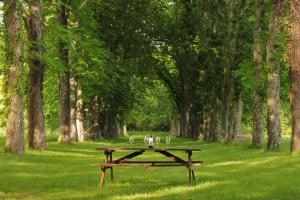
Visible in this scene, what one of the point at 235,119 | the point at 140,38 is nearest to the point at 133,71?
the point at 140,38

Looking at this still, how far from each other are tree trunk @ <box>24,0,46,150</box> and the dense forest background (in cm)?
5

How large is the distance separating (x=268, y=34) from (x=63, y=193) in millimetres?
20335

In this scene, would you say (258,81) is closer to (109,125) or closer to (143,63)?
(143,63)

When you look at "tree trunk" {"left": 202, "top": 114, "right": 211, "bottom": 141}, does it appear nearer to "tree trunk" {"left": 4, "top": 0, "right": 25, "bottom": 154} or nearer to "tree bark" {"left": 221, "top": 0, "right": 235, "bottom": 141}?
"tree bark" {"left": 221, "top": 0, "right": 235, "bottom": 141}

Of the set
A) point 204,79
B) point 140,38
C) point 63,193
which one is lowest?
point 63,193

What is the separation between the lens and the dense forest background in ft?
91.4

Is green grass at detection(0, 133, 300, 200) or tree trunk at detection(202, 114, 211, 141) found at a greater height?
tree trunk at detection(202, 114, 211, 141)

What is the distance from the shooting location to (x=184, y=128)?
69.2 meters

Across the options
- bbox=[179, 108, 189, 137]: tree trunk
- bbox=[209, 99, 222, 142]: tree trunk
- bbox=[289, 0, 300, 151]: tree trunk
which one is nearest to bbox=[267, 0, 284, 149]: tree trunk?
bbox=[289, 0, 300, 151]: tree trunk

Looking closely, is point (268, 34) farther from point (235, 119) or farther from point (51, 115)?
point (51, 115)

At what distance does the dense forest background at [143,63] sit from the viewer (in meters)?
27.8

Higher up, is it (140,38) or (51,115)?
(140,38)

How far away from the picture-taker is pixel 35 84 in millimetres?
32969

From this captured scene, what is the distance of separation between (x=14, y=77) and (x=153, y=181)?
11.1 m
